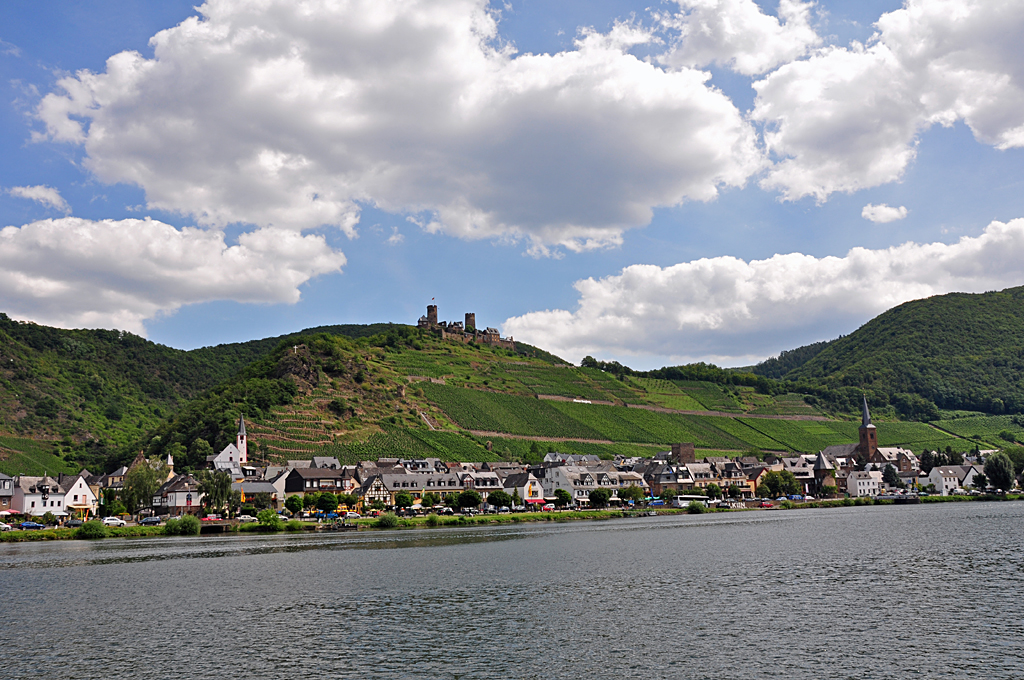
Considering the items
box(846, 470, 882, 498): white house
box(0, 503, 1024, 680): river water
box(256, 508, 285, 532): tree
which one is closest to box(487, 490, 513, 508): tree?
box(256, 508, 285, 532): tree

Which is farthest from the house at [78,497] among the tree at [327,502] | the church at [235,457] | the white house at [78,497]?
the tree at [327,502]

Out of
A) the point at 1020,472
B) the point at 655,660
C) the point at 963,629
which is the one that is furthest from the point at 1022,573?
the point at 1020,472

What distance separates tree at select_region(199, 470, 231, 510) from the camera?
95312mm

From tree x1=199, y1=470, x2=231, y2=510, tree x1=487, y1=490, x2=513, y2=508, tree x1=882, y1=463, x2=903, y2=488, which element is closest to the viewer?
tree x1=199, y1=470, x2=231, y2=510

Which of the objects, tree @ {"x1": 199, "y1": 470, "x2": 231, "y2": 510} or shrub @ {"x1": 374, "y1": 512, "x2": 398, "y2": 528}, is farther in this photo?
tree @ {"x1": 199, "y1": 470, "x2": 231, "y2": 510}

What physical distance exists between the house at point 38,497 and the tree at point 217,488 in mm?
19946

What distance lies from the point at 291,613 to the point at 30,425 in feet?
504

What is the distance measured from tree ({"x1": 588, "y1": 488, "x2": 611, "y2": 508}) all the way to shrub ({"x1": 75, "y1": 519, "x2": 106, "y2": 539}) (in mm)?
68068

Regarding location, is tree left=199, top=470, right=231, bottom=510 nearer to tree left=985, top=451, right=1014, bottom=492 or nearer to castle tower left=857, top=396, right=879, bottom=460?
tree left=985, top=451, right=1014, bottom=492

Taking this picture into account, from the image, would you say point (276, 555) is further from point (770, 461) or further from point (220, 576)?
point (770, 461)

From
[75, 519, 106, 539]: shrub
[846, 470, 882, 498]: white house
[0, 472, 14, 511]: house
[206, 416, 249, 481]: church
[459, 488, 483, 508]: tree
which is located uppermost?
[206, 416, 249, 481]: church

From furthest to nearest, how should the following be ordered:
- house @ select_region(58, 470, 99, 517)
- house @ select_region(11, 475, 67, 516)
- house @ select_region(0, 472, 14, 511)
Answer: house @ select_region(58, 470, 99, 517) → house @ select_region(11, 475, 67, 516) → house @ select_region(0, 472, 14, 511)

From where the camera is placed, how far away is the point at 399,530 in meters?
89.6

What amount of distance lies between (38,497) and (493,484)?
63.3m
